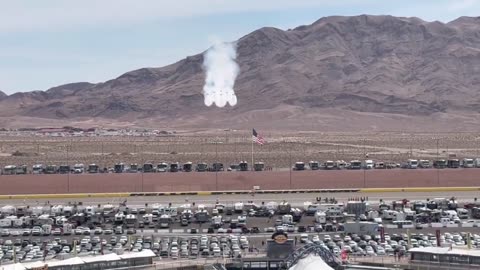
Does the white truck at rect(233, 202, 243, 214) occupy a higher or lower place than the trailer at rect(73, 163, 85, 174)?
lower

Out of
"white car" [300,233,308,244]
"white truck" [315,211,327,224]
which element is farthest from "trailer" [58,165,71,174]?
"white car" [300,233,308,244]

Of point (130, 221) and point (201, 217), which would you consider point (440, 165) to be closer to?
point (201, 217)

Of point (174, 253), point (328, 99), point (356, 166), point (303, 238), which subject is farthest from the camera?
point (328, 99)

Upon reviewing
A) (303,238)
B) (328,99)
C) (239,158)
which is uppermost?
(328,99)

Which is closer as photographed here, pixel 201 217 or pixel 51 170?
pixel 201 217

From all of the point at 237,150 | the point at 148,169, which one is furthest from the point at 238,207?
the point at 237,150

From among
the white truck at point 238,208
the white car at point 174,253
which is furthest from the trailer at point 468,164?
the white car at point 174,253

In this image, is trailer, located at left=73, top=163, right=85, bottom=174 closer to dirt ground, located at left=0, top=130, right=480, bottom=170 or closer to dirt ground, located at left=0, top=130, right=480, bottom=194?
dirt ground, located at left=0, top=130, right=480, bottom=194

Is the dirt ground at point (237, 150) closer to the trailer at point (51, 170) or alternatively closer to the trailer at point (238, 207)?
the trailer at point (51, 170)

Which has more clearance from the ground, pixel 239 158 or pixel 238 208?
pixel 239 158

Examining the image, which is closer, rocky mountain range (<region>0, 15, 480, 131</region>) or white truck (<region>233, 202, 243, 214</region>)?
white truck (<region>233, 202, 243, 214</region>)

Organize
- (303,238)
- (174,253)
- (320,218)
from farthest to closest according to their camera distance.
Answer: (320,218) < (303,238) < (174,253)

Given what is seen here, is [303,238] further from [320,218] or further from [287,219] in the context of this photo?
[320,218]
